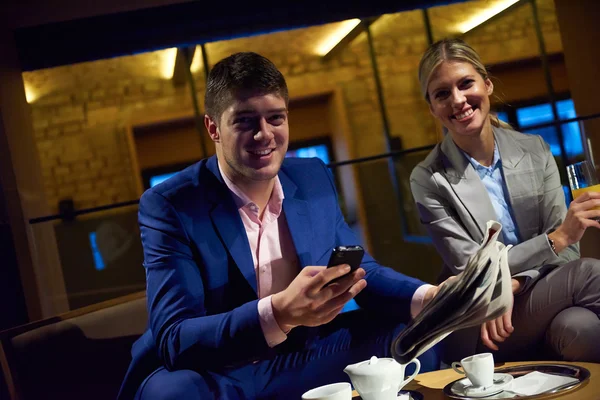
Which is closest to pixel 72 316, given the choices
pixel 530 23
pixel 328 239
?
pixel 328 239

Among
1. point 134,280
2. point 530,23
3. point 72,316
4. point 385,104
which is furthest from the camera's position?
point 385,104

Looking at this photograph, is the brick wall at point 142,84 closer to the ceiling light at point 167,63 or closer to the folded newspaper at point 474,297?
the ceiling light at point 167,63


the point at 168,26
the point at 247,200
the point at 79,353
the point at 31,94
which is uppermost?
the point at 31,94

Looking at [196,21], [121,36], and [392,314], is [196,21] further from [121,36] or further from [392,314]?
[392,314]

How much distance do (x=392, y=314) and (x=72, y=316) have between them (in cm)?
91

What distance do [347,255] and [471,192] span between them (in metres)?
0.89

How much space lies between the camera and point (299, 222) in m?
1.74

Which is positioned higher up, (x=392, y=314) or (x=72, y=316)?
(x=72, y=316)

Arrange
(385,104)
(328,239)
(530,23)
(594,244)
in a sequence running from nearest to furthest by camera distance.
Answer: (328,239) → (594,244) → (530,23) → (385,104)

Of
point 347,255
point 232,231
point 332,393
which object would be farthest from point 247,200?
point 332,393

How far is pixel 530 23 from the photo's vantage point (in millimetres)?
4957

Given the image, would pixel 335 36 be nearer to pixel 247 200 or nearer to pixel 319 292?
pixel 247 200

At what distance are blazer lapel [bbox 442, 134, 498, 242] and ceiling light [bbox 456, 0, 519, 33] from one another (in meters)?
3.27

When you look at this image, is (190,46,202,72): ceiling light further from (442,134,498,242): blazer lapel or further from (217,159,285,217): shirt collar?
(217,159,285,217): shirt collar
